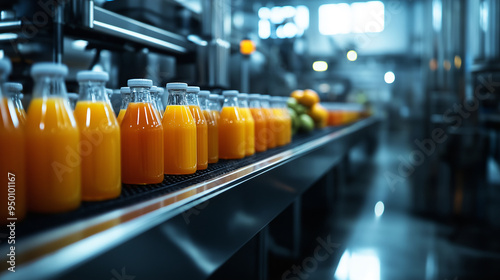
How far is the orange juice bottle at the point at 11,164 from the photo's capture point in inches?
23.8

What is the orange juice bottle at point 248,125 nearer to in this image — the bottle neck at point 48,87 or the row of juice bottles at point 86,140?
the row of juice bottles at point 86,140

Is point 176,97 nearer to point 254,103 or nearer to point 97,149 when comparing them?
point 97,149

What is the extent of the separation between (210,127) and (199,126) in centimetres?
13

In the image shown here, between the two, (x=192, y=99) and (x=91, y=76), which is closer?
(x=91, y=76)

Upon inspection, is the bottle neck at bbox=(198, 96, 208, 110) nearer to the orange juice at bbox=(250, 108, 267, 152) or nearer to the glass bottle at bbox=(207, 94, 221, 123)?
the glass bottle at bbox=(207, 94, 221, 123)

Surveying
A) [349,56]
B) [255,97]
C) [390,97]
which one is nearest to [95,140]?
[255,97]

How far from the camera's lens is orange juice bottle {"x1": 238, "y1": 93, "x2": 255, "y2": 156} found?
55.7 inches

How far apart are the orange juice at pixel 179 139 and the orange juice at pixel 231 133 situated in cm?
30

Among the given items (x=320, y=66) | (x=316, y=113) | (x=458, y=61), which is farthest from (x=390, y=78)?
(x=316, y=113)

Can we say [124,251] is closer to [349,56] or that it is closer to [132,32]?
A: [132,32]

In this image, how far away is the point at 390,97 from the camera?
998 centimetres

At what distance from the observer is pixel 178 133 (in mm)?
982

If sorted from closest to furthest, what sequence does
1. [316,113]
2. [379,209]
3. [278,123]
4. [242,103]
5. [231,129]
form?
[231,129] → [242,103] → [278,123] → [316,113] → [379,209]

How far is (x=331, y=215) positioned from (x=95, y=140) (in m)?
2.53
